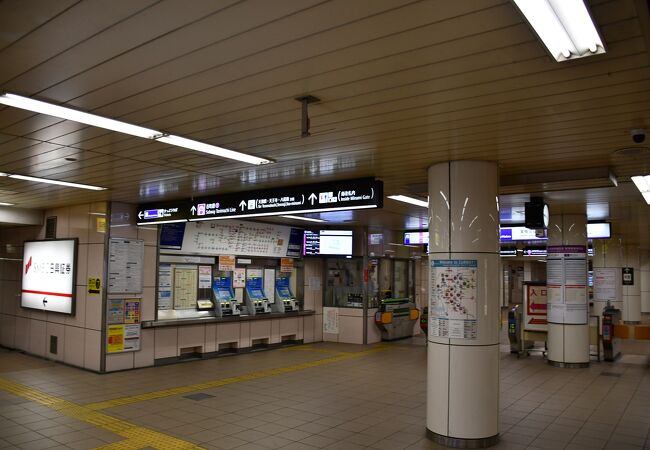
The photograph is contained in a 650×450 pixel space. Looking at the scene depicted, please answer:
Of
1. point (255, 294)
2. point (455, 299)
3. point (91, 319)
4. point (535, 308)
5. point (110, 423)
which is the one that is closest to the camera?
point (455, 299)

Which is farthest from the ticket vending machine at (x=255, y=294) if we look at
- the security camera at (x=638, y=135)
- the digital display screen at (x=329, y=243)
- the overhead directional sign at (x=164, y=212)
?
the security camera at (x=638, y=135)

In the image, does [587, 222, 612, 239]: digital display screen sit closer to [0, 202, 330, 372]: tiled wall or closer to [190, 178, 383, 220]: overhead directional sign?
[190, 178, 383, 220]: overhead directional sign

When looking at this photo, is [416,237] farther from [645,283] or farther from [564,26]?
[645,283]

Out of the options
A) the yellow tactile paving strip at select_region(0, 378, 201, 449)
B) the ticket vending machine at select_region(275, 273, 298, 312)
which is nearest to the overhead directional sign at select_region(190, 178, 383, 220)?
the yellow tactile paving strip at select_region(0, 378, 201, 449)

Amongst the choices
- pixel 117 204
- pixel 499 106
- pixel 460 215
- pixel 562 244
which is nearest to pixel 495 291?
pixel 460 215

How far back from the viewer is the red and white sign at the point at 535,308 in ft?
38.5

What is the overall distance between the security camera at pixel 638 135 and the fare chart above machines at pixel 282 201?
2459mm

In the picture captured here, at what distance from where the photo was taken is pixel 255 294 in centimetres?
1245

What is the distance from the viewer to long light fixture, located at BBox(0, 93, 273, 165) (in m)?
3.89

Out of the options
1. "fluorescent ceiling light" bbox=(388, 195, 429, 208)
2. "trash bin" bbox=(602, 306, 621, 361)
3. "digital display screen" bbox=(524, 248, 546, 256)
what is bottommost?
"trash bin" bbox=(602, 306, 621, 361)

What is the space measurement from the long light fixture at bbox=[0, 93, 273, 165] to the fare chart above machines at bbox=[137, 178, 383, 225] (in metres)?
0.81

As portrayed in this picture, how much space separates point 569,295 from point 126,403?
27.1 ft

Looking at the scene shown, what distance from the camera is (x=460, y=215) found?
18.6 feet

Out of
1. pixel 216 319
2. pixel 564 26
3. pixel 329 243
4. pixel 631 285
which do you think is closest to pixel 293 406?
pixel 216 319
